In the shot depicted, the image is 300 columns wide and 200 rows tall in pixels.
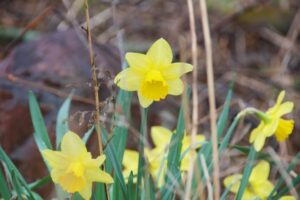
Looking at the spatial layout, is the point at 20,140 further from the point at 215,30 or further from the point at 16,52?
the point at 215,30

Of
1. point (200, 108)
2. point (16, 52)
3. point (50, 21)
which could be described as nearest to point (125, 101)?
point (16, 52)

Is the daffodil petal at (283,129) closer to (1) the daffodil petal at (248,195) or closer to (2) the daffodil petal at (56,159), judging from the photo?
(1) the daffodil petal at (248,195)

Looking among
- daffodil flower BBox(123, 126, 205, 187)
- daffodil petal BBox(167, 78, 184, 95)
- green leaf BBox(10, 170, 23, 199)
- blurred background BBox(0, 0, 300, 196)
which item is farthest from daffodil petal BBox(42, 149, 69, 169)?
blurred background BBox(0, 0, 300, 196)

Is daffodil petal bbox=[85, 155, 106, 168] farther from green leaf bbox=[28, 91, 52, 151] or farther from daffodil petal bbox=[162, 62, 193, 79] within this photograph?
green leaf bbox=[28, 91, 52, 151]

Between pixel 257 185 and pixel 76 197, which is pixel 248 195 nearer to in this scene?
pixel 257 185

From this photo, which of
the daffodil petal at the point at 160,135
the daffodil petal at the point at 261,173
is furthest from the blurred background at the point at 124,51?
the daffodil petal at the point at 261,173
